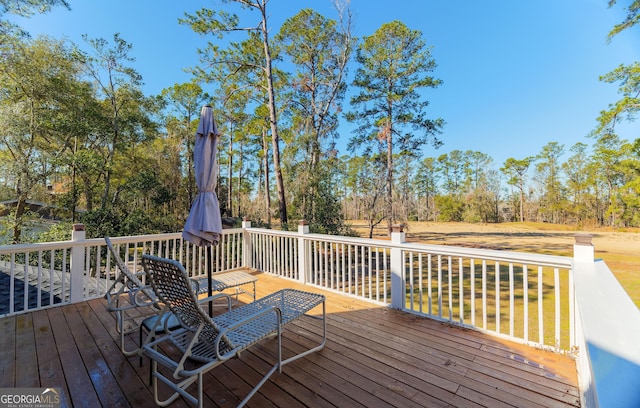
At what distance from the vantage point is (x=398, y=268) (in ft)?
11.1

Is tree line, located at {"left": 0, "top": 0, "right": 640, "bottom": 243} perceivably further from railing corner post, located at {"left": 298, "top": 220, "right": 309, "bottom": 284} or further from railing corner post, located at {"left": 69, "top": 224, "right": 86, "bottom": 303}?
railing corner post, located at {"left": 69, "top": 224, "right": 86, "bottom": 303}

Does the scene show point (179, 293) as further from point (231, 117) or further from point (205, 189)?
point (231, 117)

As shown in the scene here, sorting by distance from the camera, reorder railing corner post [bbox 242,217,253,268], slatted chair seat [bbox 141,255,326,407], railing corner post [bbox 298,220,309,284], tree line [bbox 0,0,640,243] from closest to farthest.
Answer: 1. slatted chair seat [bbox 141,255,326,407]
2. railing corner post [bbox 298,220,309,284]
3. railing corner post [bbox 242,217,253,268]
4. tree line [bbox 0,0,640,243]

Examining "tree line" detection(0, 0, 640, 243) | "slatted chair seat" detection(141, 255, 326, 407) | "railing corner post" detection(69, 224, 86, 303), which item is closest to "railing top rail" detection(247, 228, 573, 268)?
"slatted chair seat" detection(141, 255, 326, 407)

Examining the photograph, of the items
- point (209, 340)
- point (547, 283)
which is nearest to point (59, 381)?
point (209, 340)

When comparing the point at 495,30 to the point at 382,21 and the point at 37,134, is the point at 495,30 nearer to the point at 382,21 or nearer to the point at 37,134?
the point at 382,21

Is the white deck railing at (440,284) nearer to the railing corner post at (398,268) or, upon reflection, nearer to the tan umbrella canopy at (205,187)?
the railing corner post at (398,268)

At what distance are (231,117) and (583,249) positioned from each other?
16016 millimetres

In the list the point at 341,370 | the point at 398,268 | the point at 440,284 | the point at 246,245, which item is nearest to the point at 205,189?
the point at 341,370

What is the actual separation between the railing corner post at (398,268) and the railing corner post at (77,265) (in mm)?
4336

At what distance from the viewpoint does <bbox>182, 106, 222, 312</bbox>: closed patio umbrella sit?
8.37ft

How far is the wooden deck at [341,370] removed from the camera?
182 cm

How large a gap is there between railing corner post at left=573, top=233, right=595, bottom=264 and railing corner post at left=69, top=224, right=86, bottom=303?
18.9 feet

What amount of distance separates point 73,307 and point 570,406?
538 centimetres
